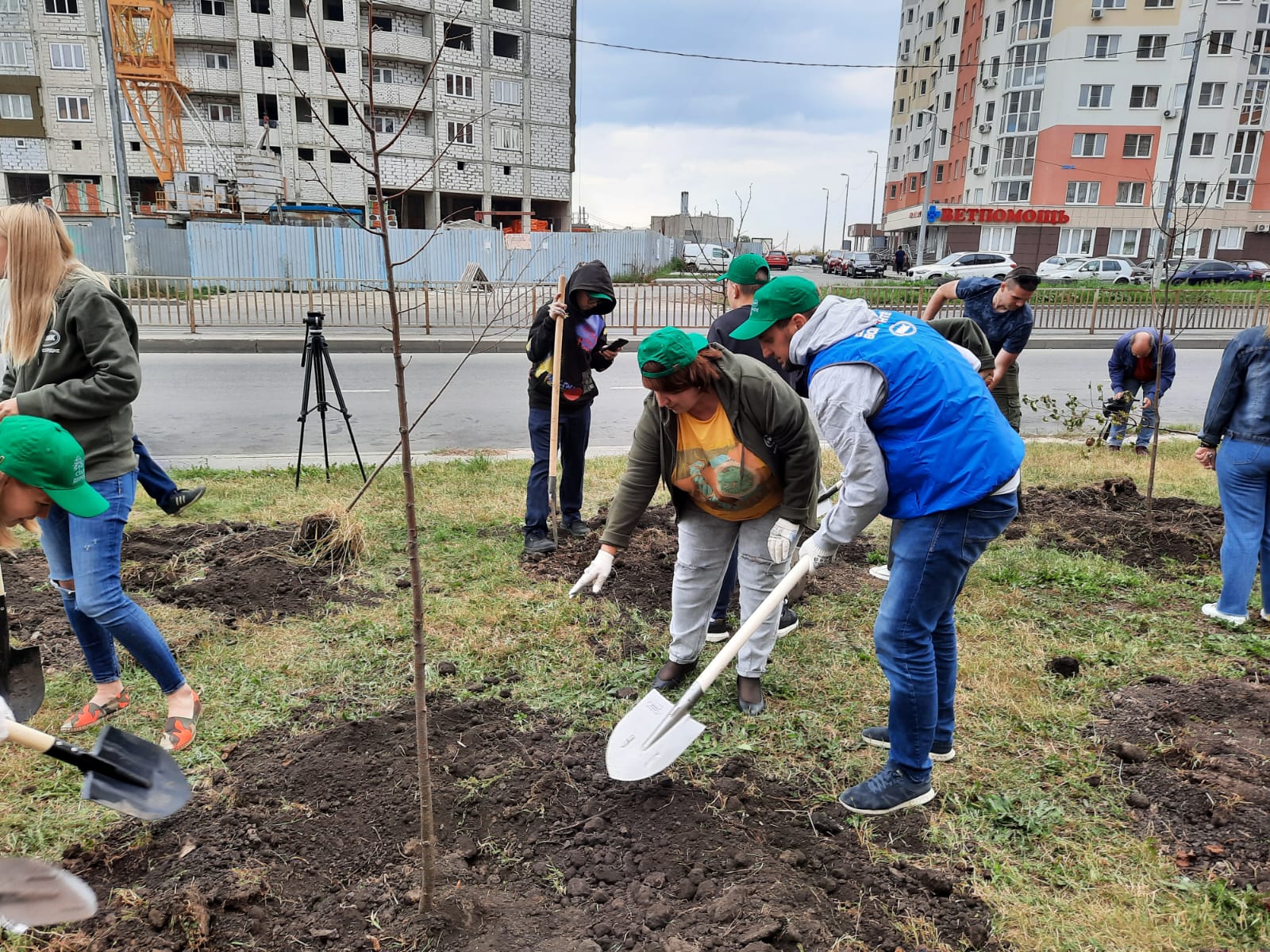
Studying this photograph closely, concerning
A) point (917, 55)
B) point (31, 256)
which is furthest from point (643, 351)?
point (917, 55)

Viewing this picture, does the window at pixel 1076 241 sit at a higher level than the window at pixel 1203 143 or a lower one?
lower

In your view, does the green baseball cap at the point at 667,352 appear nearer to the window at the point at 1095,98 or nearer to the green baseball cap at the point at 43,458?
the green baseball cap at the point at 43,458

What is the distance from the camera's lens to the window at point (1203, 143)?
4469cm

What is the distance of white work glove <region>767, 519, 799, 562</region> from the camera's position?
3.06 m

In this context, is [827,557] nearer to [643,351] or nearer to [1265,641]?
[643,351]

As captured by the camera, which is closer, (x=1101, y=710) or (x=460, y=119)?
(x=1101, y=710)

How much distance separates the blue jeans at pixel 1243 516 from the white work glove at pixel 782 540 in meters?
2.44

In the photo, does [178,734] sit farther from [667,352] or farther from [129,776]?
[667,352]

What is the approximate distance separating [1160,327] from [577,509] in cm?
413

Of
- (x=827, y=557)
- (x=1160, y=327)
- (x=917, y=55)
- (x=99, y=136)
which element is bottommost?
(x=827, y=557)

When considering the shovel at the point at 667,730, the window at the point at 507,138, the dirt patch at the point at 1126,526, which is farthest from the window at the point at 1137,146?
the shovel at the point at 667,730

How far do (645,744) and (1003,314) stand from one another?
14.5 feet

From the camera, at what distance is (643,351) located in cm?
282

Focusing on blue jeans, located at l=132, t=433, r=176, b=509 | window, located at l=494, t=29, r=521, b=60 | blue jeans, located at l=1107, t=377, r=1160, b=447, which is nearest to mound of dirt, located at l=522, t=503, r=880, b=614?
blue jeans, located at l=132, t=433, r=176, b=509
